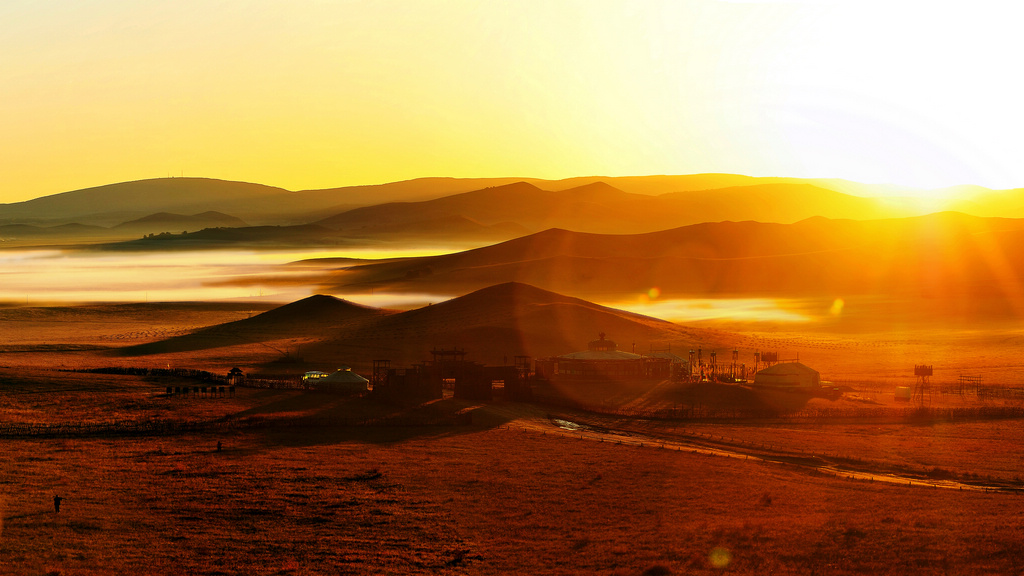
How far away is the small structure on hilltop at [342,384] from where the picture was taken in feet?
275

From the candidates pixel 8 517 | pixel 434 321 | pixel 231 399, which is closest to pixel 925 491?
pixel 8 517

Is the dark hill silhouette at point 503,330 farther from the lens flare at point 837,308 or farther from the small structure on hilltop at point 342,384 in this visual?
the lens flare at point 837,308

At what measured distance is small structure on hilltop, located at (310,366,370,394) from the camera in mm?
83688

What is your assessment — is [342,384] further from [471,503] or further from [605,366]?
[471,503]

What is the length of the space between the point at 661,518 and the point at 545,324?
85.7m

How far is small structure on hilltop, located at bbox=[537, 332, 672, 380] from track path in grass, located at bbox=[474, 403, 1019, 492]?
14.8m

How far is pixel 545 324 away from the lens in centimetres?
12750

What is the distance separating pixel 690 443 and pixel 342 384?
3254cm

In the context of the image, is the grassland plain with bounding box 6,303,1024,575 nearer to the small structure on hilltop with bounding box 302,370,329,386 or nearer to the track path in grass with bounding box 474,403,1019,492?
the track path in grass with bounding box 474,403,1019,492

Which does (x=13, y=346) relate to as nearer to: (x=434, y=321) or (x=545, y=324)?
(x=434, y=321)

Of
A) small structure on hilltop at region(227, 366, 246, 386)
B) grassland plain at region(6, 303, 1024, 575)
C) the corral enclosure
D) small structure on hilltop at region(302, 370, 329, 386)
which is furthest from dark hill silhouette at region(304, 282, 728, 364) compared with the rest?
the corral enclosure

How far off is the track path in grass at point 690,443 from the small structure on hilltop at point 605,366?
14804 mm

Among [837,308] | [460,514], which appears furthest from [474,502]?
[837,308]

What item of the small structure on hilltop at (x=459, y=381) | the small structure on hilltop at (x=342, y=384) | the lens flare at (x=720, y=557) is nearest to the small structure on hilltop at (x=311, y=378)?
the small structure on hilltop at (x=342, y=384)
